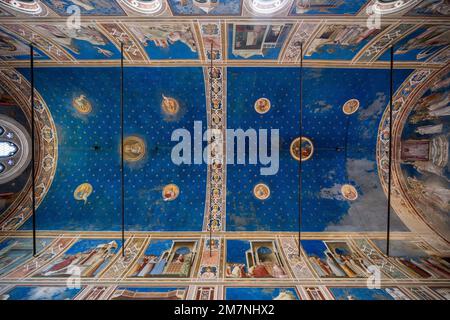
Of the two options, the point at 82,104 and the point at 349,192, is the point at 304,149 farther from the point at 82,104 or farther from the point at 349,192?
the point at 82,104

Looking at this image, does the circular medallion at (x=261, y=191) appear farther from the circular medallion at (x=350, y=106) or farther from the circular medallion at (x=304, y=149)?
the circular medallion at (x=350, y=106)

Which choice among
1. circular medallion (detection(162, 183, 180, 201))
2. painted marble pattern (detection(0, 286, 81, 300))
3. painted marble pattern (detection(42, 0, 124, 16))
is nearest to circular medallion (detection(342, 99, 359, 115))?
circular medallion (detection(162, 183, 180, 201))

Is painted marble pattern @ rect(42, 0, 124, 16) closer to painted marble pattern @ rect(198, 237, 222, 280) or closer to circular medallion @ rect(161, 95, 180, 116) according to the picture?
circular medallion @ rect(161, 95, 180, 116)

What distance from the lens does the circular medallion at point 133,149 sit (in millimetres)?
11273

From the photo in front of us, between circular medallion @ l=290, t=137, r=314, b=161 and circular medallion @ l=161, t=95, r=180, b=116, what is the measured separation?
5.06 m

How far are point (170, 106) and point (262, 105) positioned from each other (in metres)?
3.76

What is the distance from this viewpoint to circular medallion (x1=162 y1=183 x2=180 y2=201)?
1116 cm

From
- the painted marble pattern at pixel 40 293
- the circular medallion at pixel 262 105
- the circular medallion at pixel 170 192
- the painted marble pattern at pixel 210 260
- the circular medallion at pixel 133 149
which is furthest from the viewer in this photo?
the circular medallion at pixel 133 149

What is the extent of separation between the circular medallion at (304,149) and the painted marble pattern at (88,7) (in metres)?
7.75

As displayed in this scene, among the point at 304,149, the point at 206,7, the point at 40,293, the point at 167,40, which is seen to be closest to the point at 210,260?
the point at 40,293

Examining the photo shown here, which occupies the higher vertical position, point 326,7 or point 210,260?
point 326,7

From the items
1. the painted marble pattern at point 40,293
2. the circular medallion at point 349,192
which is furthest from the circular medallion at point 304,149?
the painted marble pattern at point 40,293

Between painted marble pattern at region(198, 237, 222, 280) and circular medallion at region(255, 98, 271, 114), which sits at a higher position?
circular medallion at region(255, 98, 271, 114)

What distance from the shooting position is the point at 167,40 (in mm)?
8688
